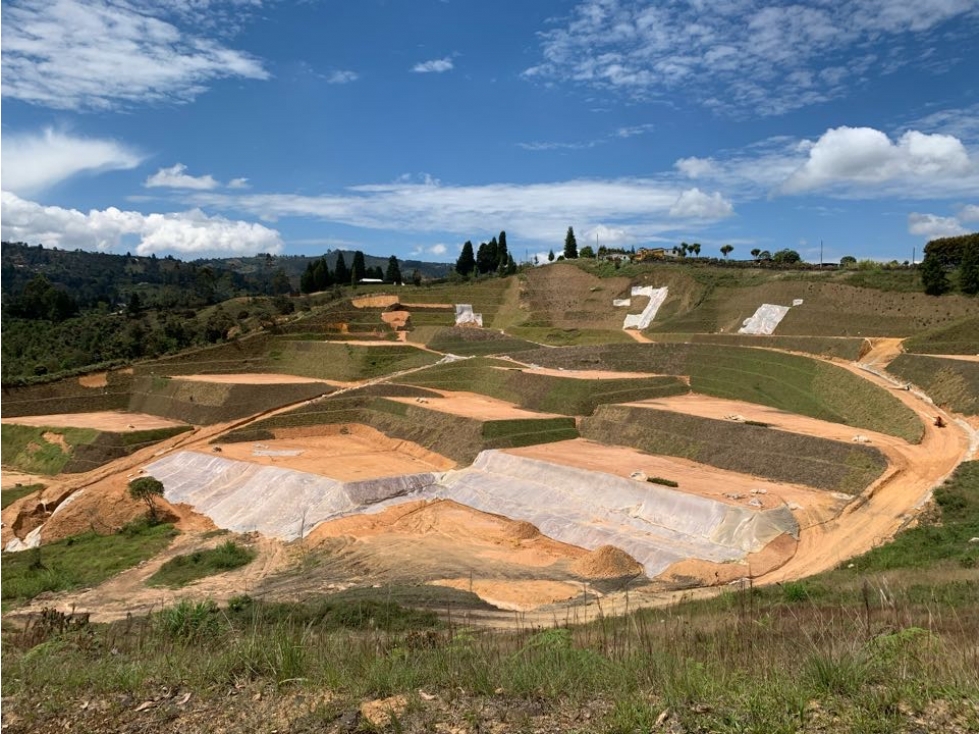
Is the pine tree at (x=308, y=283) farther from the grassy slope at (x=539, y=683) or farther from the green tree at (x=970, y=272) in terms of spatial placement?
the grassy slope at (x=539, y=683)

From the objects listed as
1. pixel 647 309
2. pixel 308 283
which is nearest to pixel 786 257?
pixel 647 309

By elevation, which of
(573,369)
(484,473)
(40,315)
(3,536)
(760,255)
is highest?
(760,255)

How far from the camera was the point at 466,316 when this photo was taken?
91.6m

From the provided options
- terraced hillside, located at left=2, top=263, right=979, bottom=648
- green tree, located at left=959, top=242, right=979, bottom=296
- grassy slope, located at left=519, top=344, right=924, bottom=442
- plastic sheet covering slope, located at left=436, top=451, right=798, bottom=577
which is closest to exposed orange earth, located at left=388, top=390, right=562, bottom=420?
terraced hillside, located at left=2, top=263, right=979, bottom=648

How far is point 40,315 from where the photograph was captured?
9506 centimetres

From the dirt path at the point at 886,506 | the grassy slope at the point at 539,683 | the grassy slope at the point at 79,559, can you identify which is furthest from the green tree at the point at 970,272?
the grassy slope at the point at 79,559

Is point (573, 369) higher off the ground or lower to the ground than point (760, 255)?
lower

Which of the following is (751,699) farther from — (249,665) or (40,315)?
(40,315)

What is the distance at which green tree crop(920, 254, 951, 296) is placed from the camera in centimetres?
5934

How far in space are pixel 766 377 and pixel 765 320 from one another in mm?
20492

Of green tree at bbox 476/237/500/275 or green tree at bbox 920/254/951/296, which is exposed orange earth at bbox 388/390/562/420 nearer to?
green tree at bbox 920/254/951/296

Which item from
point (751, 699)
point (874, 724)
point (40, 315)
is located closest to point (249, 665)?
point (751, 699)

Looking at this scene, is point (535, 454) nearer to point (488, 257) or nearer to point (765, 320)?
point (765, 320)

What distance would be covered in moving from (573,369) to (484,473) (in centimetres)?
2671
